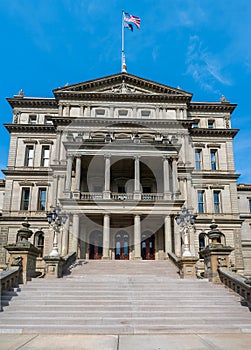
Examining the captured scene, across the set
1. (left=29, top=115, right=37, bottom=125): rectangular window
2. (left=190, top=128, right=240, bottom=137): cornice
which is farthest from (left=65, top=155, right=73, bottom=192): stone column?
(left=190, top=128, right=240, bottom=137): cornice

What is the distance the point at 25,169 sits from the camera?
34.7 m

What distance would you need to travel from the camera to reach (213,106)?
38.1 metres

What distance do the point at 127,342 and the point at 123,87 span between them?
31609mm

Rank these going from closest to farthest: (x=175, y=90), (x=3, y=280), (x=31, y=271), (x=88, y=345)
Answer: (x=88, y=345) → (x=3, y=280) → (x=31, y=271) → (x=175, y=90)

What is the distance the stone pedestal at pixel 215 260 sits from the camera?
48.7 feet

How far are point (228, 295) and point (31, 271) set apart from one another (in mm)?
9097

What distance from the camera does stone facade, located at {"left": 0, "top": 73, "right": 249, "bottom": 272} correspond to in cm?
2844

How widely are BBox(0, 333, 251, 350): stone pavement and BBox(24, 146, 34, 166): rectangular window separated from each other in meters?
28.6

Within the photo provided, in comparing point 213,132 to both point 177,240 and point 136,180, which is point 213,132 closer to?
point 136,180

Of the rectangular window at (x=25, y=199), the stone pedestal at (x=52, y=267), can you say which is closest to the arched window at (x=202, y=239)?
the rectangular window at (x=25, y=199)

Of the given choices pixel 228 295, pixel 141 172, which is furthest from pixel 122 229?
pixel 228 295

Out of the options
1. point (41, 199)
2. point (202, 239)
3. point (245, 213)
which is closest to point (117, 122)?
point (41, 199)

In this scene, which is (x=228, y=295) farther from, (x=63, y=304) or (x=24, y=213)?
(x=24, y=213)

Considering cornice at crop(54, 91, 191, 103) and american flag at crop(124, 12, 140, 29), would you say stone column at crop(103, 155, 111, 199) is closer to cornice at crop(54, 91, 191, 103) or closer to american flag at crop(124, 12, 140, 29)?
cornice at crop(54, 91, 191, 103)
